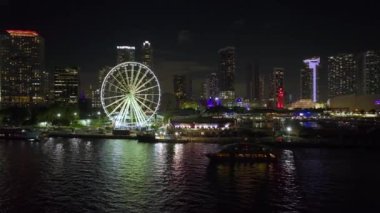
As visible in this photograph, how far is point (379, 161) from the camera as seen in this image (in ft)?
156

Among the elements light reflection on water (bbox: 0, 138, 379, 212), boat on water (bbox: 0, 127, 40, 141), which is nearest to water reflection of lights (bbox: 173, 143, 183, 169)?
light reflection on water (bbox: 0, 138, 379, 212)

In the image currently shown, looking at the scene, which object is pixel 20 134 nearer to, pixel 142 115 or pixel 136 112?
pixel 136 112

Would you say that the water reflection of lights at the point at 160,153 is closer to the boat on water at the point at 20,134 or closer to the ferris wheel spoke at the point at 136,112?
the ferris wheel spoke at the point at 136,112

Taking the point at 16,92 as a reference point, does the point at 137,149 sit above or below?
below

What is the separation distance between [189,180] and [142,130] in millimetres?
45628

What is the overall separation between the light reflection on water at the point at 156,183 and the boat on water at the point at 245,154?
4.29 ft

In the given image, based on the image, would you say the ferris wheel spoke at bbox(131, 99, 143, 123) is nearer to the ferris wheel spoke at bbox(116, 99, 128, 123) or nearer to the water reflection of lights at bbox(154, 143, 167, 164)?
the ferris wheel spoke at bbox(116, 99, 128, 123)

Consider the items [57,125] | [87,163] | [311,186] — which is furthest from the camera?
[57,125]

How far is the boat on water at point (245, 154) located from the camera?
147ft

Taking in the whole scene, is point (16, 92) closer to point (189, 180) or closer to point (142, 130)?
point (142, 130)

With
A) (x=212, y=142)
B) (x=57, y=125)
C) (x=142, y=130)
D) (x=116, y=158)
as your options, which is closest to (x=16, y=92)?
(x=57, y=125)

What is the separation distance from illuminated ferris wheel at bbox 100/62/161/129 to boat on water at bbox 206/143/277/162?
3417 centimetres

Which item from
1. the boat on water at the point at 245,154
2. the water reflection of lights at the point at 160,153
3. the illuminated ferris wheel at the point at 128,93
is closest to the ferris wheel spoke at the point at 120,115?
the illuminated ferris wheel at the point at 128,93

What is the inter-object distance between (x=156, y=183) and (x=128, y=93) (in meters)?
44.6
